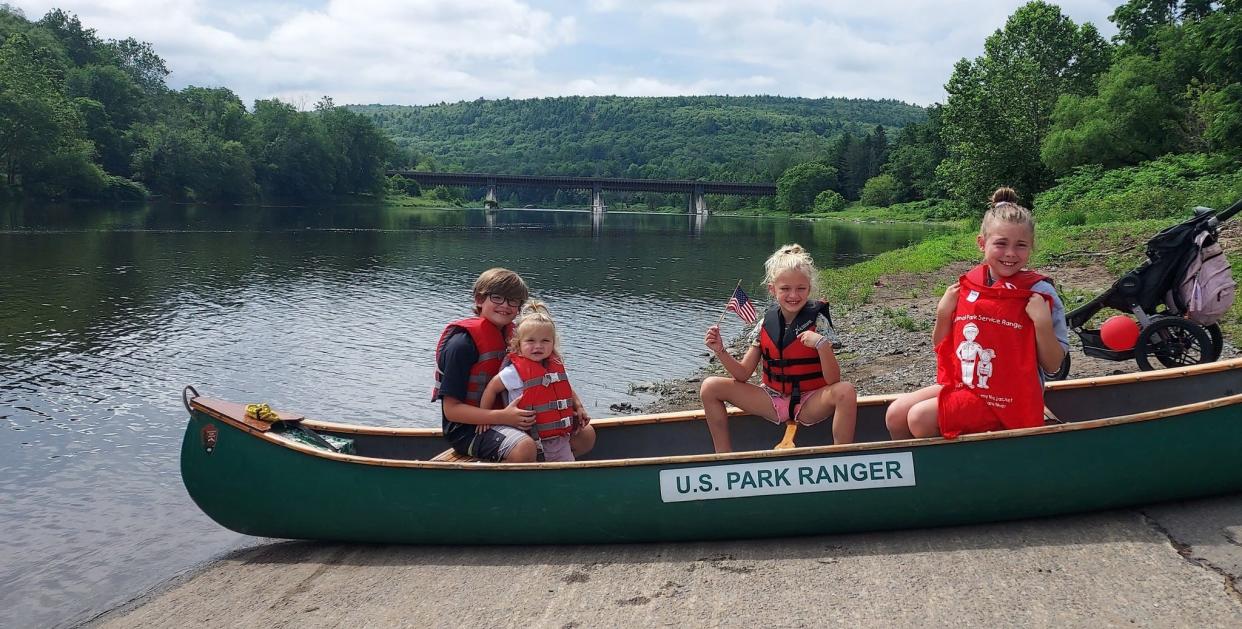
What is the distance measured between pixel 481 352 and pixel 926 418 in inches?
109

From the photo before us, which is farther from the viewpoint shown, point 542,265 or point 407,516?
point 542,265

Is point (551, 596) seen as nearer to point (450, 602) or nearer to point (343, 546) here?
point (450, 602)

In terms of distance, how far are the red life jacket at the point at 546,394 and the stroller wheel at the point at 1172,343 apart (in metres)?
5.45

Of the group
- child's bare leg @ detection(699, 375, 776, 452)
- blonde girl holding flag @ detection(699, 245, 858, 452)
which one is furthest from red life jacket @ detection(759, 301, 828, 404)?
child's bare leg @ detection(699, 375, 776, 452)

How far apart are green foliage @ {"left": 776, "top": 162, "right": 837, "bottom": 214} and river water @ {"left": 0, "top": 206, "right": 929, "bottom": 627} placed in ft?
269

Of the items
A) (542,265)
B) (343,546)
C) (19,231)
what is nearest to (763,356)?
(343,546)

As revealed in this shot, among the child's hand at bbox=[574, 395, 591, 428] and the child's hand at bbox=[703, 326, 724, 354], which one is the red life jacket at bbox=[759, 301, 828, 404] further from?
the child's hand at bbox=[574, 395, 591, 428]

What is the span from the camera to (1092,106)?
137 feet

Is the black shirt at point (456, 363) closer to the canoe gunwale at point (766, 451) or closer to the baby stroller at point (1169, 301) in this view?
the canoe gunwale at point (766, 451)

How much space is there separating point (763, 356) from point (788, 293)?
53cm

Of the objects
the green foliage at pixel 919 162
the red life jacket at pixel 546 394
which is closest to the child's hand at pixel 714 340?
the red life jacket at pixel 546 394

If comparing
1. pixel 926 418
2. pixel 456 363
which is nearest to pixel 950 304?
pixel 926 418

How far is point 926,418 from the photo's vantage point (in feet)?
17.4

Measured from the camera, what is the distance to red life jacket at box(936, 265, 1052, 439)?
497cm
